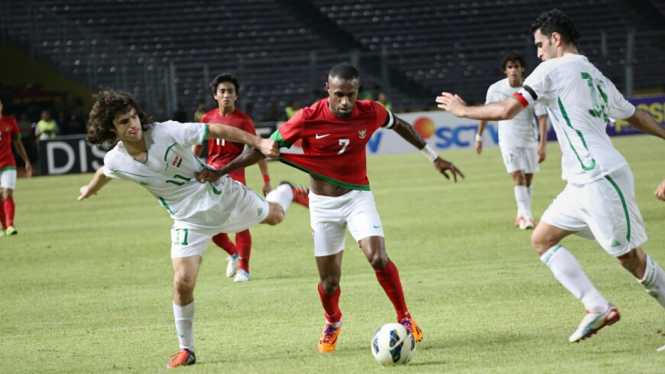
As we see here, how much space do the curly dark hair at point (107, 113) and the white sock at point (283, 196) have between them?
154cm

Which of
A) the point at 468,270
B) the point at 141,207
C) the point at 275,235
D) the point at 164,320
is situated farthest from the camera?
the point at 141,207

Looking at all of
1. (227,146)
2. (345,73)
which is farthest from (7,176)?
(345,73)

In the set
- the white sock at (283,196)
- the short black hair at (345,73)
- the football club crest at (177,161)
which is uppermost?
the short black hair at (345,73)

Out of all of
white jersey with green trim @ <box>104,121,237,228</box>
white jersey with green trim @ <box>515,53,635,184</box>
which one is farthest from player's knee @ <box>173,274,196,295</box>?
white jersey with green trim @ <box>515,53,635,184</box>

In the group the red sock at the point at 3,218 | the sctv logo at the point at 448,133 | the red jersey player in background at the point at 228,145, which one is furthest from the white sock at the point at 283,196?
the sctv logo at the point at 448,133

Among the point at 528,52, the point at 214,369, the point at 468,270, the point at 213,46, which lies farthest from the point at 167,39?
the point at 214,369

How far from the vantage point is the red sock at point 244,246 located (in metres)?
9.52

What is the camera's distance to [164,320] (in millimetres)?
7660

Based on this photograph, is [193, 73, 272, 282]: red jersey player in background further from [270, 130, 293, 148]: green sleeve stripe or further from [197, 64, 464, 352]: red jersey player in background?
[270, 130, 293, 148]: green sleeve stripe

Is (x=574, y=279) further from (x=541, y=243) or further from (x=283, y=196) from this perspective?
(x=283, y=196)

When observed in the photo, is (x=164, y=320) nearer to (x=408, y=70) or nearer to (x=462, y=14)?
(x=408, y=70)

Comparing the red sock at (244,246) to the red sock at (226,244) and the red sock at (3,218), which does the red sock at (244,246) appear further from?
the red sock at (3,218)

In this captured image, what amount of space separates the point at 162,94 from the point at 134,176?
24567 millimetres

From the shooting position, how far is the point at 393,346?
5586mm
